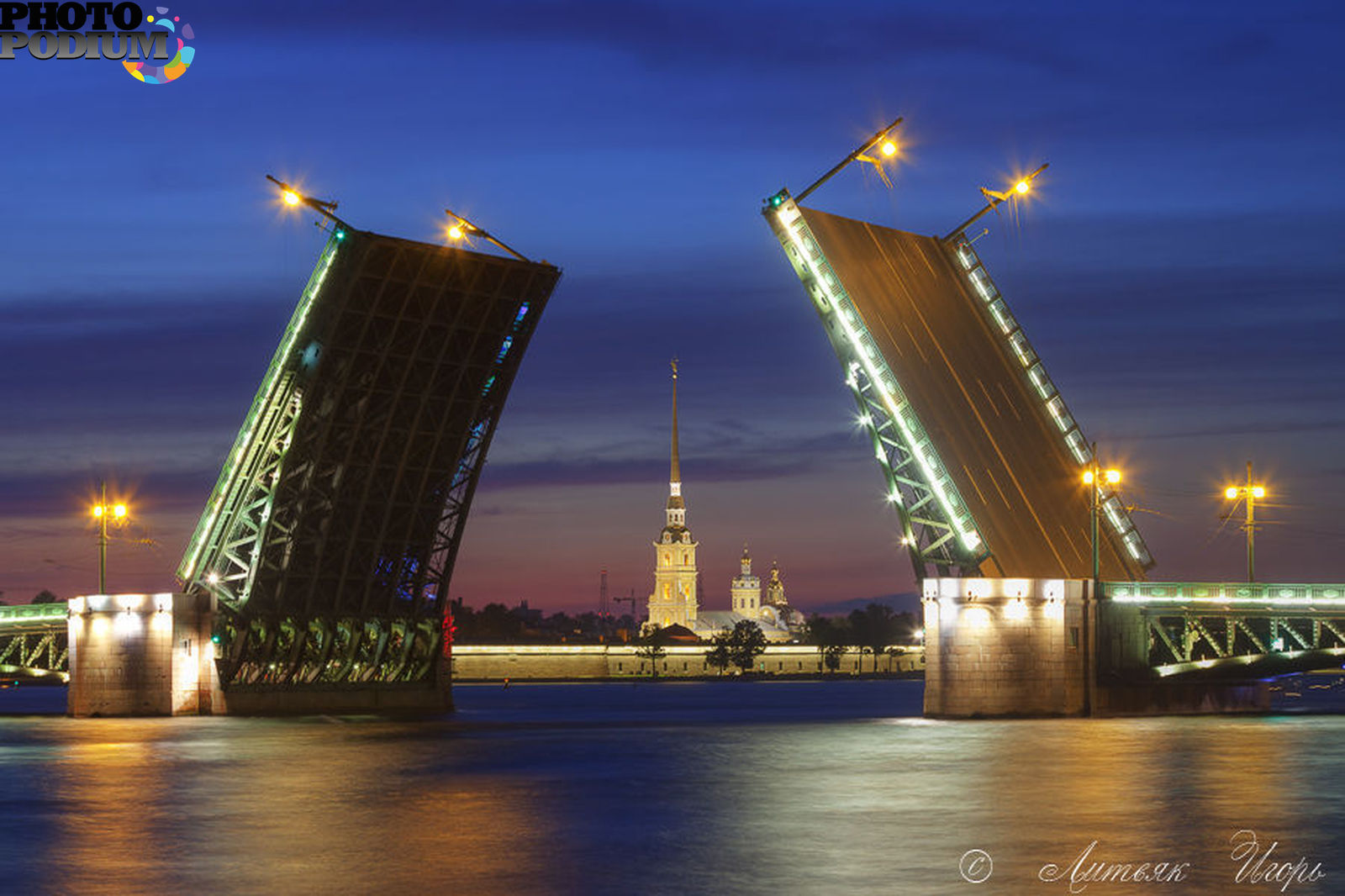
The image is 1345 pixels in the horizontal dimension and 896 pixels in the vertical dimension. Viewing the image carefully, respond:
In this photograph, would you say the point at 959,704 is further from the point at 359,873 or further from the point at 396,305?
the point at 359,873

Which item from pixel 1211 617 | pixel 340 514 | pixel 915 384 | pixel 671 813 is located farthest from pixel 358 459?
pixel 671 813

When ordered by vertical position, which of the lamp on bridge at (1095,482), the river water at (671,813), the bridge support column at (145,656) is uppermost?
the lamp on bridge at (1095,482)

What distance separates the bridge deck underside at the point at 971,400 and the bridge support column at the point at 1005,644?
1049 millimetres

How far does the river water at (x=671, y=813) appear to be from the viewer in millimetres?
21422

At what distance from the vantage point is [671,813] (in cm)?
2969

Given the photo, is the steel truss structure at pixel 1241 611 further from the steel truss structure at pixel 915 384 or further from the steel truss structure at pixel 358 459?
the steel truss structure at pixel 358 459

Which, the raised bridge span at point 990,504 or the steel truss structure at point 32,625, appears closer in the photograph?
the raised bridge span at point 990,504

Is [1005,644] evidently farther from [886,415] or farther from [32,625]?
[32,625]

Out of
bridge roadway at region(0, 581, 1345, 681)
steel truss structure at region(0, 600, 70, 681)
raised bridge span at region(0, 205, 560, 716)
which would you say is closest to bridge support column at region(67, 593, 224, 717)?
raised bridge span at region(0, 205, 560, 716)

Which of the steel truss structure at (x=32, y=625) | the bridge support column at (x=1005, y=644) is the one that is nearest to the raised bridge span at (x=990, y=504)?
the bridge support column at (x=1005, y=644)

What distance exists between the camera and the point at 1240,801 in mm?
29672

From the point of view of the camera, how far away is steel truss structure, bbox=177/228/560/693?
55219 millimetres

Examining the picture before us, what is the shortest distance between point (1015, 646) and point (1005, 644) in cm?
31

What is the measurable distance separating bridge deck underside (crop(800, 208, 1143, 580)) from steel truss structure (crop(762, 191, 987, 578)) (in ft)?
1.08
